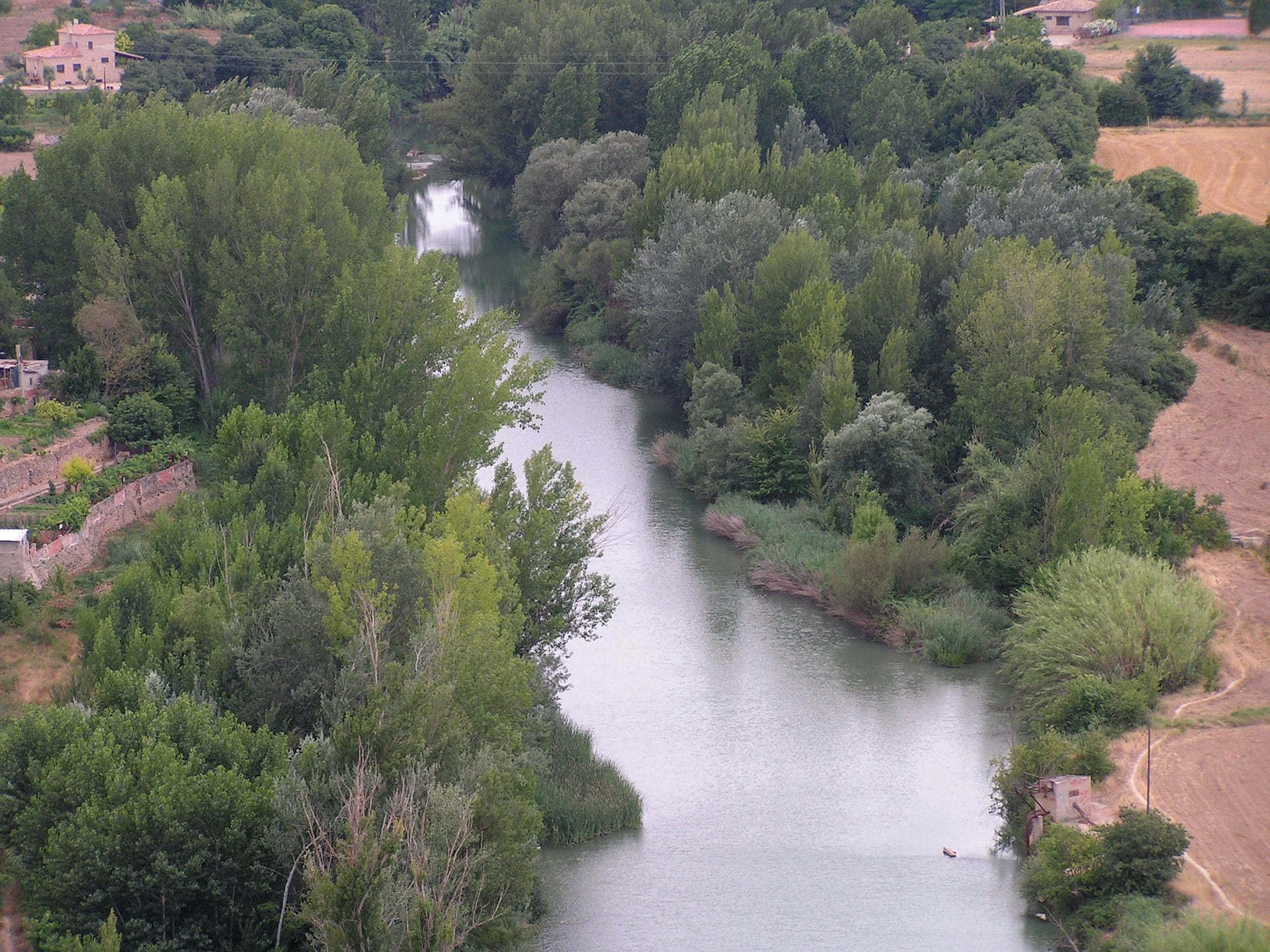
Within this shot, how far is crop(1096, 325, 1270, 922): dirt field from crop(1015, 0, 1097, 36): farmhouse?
137ft

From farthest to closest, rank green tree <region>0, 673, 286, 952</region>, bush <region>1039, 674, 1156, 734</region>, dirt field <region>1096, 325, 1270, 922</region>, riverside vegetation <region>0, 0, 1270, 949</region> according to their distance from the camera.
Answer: bush <region>1039, 674, 1156, 734</region>
dirt field <region>1096, 325, 1270, 922</region>
riverside vegetation <region>0, 0, 1270, 949</region>
green tree <region>0, 673, 286, 952</region>

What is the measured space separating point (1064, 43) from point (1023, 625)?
50.7 metres

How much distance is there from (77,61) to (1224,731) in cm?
6350

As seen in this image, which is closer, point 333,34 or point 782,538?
point 782,538

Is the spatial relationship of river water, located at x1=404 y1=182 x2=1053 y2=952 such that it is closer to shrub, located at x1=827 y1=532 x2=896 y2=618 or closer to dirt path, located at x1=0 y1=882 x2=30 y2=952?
shrub, located at x1=827 y1=532 x2=896 y2=618

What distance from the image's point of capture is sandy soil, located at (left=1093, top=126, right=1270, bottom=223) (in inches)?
2051

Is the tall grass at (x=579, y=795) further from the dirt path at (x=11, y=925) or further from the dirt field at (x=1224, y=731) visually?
the dirt path at (x=11, y=925)

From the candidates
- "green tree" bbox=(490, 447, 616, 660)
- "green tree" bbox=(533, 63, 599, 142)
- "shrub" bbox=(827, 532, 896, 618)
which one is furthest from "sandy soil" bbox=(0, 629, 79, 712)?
"green tree" bbox=(533, 63, 599, 142)

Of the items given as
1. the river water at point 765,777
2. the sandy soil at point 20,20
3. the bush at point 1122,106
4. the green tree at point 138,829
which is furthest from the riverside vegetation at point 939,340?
the sandy soil at point 20,20

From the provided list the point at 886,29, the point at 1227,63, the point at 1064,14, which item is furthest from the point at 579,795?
the point at 1064,14

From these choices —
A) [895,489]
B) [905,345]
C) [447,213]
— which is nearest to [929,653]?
[895,489]

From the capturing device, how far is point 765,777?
82.7ft

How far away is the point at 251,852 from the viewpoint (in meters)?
18.0

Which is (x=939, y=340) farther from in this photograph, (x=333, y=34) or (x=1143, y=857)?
(x=333, y=34)
